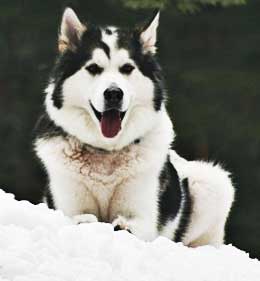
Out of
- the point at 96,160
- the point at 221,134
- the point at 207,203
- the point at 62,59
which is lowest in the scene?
the point at 221,134

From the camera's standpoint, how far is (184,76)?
15.4 m

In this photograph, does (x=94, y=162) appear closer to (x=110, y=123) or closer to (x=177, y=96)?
(x=110, y=123)

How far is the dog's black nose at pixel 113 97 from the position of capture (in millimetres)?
6277

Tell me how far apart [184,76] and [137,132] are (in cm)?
884

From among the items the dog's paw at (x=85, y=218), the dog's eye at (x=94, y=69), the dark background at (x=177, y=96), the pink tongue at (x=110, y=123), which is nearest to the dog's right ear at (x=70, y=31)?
the dog's eye at (x=94, y=69)

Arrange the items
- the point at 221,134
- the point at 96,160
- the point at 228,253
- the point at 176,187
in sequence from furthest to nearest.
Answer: the point at 221,134 < the point at 176,187 < the point at 96,160 < the point at 228,253

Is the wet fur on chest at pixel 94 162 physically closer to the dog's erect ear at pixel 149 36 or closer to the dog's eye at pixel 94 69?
the dog's eye at pixel 94 69

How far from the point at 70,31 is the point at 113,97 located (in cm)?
70

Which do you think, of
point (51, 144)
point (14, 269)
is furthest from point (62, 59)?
point (14, 269)

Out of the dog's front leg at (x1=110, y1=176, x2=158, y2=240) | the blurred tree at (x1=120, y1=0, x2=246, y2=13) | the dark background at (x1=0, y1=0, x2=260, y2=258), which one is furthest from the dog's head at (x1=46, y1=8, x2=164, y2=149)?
the dark background at (x1=0, y1=0, x2=260, y2=258)

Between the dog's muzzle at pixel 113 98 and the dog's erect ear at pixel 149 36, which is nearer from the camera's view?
the dog's muzzle at pixel 113 98

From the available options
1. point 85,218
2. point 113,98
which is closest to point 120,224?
point 85,218

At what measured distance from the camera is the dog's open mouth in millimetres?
6523

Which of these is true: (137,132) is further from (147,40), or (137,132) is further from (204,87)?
(204,87)
